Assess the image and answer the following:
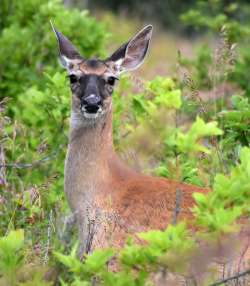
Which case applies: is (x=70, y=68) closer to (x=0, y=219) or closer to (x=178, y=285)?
(x=0, y=219)

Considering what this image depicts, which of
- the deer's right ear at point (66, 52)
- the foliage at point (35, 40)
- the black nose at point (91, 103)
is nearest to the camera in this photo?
the black nose at point (91, 103)

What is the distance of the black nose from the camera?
6441mm

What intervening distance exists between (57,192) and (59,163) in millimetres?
795

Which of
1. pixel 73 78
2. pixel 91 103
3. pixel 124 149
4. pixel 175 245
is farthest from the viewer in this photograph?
pixel 124 149

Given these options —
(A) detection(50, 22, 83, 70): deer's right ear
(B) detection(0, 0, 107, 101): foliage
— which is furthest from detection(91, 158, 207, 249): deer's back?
(B) detection(0, 0, 107, 101): foliage

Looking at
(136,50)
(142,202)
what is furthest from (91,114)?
(136,50)

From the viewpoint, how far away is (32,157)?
25.8ft

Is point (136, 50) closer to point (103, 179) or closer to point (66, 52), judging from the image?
point (66, 52)

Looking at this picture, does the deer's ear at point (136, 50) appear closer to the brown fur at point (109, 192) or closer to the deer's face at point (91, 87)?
the deer's face at point (91, 87)

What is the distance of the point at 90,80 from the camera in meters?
6.63

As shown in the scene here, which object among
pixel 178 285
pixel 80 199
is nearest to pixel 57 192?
pixel 80 199

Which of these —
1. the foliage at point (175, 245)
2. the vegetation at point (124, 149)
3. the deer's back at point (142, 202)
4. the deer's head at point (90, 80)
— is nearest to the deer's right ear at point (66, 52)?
the deer's head at point (90, 80)

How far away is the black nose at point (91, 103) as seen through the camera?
6.44m

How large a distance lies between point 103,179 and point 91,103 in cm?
51
